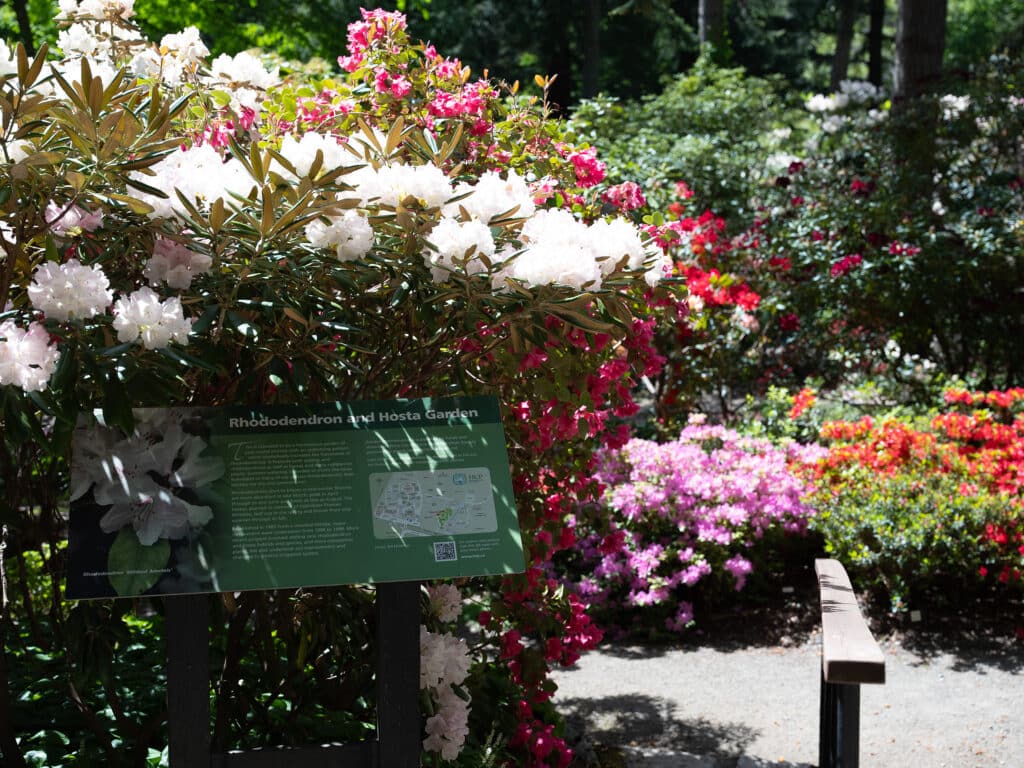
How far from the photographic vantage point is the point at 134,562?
199 centimetres

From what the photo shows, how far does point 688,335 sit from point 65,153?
5.80m

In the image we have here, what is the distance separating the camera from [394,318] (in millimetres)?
2389

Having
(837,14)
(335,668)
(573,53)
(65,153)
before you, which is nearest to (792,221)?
(335,668)

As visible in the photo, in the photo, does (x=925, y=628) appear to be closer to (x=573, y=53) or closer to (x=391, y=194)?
(x=391, y=194)

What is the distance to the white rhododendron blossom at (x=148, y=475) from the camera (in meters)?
2.03

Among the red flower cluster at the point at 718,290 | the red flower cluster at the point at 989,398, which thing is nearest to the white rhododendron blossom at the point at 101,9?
the red flower cluster at the point at 718,290

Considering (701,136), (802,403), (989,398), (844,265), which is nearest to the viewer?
(989,398)

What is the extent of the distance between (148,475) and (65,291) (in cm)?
44

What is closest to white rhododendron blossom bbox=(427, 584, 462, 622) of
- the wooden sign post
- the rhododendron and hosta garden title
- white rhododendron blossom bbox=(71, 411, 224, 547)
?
the rhododendron and hosta garden title

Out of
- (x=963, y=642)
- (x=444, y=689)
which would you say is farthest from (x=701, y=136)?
(x=444, y=689)

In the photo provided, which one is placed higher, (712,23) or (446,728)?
(712,23)

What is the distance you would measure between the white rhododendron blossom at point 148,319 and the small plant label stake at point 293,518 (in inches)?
9.8

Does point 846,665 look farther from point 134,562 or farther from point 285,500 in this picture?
point 134,562

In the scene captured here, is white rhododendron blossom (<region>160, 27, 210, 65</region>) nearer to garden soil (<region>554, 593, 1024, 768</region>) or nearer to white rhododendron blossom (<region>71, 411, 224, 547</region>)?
white rhododendron blossom (<region>71, 411, 224, 547</region>)
